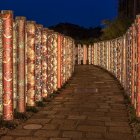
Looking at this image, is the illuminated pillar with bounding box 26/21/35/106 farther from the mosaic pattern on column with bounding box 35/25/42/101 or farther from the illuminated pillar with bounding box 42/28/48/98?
the illuminated pillar with bounding box 42/28/48/98

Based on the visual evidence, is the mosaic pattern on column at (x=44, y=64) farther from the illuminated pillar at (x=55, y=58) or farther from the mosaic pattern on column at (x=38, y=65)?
the illuminated pillar at (x=55, y=58)

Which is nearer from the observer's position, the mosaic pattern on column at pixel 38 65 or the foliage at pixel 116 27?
the mosaic pattern on column at pixel 38 65

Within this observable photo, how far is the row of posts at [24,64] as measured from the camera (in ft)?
24.8

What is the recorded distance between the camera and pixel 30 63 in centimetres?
960

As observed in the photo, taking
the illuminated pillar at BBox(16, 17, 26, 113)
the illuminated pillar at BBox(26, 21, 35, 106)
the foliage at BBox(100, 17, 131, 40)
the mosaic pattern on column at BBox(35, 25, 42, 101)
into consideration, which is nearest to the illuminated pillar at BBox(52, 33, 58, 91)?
the mosaic pattern on column at BBox(35, 25, 42, 101)

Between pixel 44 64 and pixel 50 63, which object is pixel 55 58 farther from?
pixel 44 64

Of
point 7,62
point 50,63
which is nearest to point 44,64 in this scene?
point 50,63

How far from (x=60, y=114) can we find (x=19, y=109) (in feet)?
3.22

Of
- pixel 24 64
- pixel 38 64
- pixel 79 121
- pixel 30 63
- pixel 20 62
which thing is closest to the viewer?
pixel 79 121

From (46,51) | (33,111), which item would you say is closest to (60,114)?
(33,111)

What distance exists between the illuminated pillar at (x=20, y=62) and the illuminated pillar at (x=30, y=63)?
3.11ft

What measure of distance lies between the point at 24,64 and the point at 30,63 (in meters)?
0.94

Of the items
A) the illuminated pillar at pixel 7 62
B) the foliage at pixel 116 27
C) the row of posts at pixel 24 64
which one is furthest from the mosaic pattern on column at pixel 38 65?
the foliage at pixel 116 27

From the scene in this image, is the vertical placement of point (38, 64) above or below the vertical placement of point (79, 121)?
above
